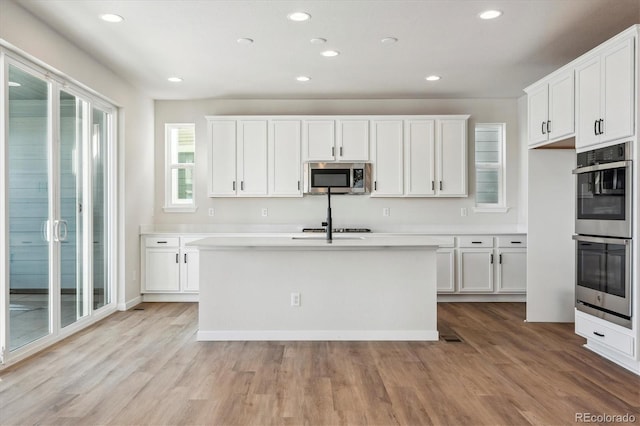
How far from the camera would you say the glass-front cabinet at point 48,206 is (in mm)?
3359

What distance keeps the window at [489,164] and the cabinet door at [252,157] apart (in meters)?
2.95

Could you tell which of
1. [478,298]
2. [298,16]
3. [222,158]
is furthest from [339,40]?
[478,298]

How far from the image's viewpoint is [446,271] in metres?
5.70

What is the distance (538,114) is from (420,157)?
170 centimetres

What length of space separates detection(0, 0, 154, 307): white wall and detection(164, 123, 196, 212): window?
27 centimetres

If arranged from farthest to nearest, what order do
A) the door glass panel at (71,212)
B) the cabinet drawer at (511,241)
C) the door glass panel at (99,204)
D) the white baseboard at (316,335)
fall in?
the cabinet drawer at (511,241) → the door glass panel at (99,204) → the door glass panel at (71,212) → the white baseboard at (316,335)

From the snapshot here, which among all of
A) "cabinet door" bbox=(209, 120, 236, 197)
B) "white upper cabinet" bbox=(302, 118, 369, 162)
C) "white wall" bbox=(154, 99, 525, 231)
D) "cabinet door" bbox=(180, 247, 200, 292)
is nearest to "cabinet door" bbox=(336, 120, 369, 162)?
"white upper cabinet" bbox=(302, 118, 369, 162)

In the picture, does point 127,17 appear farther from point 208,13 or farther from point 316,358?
point 316,358

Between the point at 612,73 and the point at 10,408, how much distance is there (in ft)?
14.9

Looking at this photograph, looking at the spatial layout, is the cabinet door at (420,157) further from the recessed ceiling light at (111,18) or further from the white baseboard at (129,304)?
the white baseboard at (129,304)

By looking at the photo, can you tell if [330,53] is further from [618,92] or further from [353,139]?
[618,92]

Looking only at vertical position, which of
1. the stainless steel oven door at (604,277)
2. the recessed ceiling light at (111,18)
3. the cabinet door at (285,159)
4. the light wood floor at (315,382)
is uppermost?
the recessed ceiling light at (111,18)

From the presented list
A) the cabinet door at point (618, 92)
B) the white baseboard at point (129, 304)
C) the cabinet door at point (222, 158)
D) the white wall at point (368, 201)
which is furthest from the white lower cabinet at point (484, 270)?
the white baseboard at point (129, 304)

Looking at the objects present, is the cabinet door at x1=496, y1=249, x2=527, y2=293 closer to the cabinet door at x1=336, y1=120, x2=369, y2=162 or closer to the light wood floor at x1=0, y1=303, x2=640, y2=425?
the light wood floor at x1=0, y1=303, x2=640, y2=425
